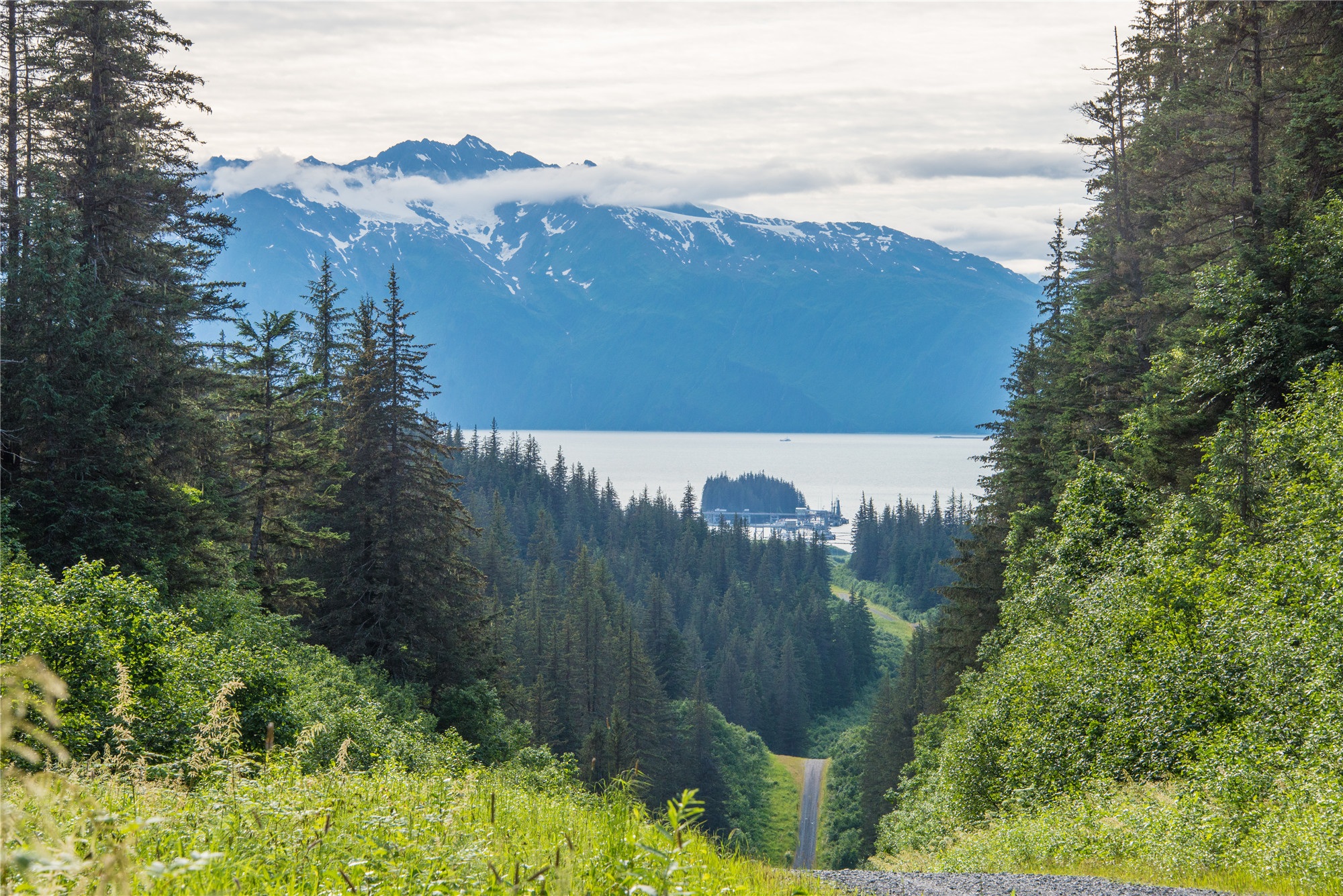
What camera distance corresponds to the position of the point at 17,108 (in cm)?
2408

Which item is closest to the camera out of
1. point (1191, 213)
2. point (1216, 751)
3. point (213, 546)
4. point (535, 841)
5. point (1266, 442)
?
point (535, 841)

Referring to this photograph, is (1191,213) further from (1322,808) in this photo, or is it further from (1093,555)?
(1322,808)

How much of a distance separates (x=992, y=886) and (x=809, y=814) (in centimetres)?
6805

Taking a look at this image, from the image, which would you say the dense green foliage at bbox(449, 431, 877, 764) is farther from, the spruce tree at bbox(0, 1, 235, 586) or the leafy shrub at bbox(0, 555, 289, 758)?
the leafy shrub at bbox(0, 555, 289, 758)

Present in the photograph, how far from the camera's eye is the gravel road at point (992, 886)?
919cm

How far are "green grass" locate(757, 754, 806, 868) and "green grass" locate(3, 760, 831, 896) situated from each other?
55872 millimetres

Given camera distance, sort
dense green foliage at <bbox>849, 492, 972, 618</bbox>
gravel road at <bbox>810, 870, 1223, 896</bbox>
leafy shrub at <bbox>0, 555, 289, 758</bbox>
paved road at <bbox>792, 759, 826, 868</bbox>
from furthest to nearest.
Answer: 1. dense green foliage at <bbox>849, 492, 972, 618</bbox>
2. paved road at <bbox>792, 759, 826, 868</bbox>
3. leafy shrub at <bbox>0, 555, 289, 758</bbox>
4. gravel road at <bbox>810, 870, 1223, 896</bbox>

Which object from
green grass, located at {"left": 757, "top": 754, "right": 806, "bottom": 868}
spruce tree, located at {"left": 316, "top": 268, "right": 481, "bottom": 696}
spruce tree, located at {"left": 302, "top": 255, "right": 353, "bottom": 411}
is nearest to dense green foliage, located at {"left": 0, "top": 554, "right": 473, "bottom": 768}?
spruce tree, located at {"left": 316, "top": 268, "right": 481, "bottom": 696}

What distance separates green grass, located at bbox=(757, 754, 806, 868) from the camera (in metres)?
64.6

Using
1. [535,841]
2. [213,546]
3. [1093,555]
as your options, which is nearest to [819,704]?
[1093,555]

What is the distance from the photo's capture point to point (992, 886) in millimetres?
9953

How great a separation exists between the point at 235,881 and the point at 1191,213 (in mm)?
26852

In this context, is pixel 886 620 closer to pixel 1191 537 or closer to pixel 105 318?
pixel 1191 537


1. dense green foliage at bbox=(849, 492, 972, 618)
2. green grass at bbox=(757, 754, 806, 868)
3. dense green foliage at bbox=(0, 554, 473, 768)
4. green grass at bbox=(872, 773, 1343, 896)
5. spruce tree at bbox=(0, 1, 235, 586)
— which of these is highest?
spruce tree at bbox=(0, 1, 235, 586)
